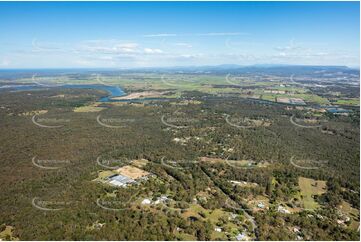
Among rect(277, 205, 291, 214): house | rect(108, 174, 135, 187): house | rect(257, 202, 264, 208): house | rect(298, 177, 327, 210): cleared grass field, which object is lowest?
rect(298, 177, 327, 210): cleared grass field

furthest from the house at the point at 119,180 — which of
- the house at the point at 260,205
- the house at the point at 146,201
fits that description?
the house at the point at 260,205

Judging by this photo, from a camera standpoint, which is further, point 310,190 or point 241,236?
point 310,190

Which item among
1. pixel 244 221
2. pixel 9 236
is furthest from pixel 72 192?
pixel 244 221

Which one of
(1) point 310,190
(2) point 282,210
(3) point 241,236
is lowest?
(1) point 310,190

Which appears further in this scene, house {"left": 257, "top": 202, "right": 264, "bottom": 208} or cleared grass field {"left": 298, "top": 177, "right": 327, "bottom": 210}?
cleared grass field {"left": 298, "top": 177, "right": 327, "bottom": 210}

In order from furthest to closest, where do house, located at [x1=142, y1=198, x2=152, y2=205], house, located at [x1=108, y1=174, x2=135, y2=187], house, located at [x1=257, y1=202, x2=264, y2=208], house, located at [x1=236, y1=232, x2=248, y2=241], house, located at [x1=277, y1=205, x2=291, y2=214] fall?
house, located at [x1=108, y1=174, x2=135, y2=187]
house, located at [x1=257, y1=202, x2=264, y2=208]
house, located at [x1=142, y1=198, x2=152, y2=205]
house, located at [x1=277, y1=205, x2=291, y2=214]
house, located at [x1=236, y1=232, x2=248, y2=241]

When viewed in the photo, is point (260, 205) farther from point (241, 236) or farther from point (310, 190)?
point (310, 190)

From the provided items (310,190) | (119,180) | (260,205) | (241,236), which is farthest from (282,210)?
(119,180)

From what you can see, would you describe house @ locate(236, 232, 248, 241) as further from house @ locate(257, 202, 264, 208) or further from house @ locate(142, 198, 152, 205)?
house @ locate(142, 198, 152, 205)

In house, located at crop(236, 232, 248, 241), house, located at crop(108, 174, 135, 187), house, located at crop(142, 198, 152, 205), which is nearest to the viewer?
house, located at crop(236, 232, 248, 241)

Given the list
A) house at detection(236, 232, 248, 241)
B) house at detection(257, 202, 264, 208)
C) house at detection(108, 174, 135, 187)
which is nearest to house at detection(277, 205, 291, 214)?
house at detection(257, 202, 264, 208)

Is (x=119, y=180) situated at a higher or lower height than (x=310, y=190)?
higher
